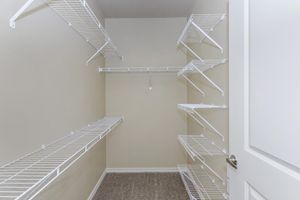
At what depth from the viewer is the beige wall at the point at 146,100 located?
3.73 m

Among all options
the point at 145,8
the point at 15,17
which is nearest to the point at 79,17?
the point at 15,17

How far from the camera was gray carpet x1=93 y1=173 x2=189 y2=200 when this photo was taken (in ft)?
9.33

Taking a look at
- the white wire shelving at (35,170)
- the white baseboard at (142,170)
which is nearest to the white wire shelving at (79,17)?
the white wire shelving at (35,170)

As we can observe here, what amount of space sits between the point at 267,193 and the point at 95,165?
7.89 feet

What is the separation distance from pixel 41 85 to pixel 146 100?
2313 millimetres

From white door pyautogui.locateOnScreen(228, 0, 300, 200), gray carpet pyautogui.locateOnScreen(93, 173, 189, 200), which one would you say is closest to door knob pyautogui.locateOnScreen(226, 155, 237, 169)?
white door pyautogui.locateOnScreen(228, 0, 300, 200)

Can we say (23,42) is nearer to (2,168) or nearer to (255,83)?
(2,168)

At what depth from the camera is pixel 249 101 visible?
1.07 meters

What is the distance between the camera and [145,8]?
331cm

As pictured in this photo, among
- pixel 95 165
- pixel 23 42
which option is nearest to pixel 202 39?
pixel 23 42

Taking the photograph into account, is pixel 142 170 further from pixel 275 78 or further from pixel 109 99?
pixel 275 78

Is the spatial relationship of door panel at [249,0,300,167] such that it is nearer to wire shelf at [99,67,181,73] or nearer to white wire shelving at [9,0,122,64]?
white wire shelving at [9,0,122,64]

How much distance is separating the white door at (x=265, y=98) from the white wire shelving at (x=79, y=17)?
0.97 meters

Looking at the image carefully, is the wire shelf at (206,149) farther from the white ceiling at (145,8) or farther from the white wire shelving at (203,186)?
the white ceiling at (145,8)
